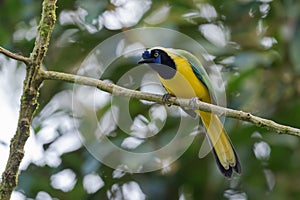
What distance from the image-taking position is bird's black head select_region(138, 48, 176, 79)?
3611mm

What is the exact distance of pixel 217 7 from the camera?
4805mm

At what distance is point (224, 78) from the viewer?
4.39 meters

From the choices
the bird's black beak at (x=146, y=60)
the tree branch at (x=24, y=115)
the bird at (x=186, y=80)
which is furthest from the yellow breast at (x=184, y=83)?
the tree branch at (x=24, y=115)

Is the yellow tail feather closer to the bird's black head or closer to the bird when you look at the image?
the bird

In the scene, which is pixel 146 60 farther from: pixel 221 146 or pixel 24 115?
pixel 24 115

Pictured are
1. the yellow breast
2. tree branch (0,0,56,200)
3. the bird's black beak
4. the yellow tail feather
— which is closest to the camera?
tree branch (0,0,56,200)

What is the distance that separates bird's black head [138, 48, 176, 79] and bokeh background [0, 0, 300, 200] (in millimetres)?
777

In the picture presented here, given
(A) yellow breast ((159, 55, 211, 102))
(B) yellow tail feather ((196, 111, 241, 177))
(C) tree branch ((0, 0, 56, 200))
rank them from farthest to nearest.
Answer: (A) yellow breast ((159, 55, 211, 102)) < (B) yellow tail feather ((196, 111, 241, 177)) < (C) tree branch ((0, 0, 56, 200))

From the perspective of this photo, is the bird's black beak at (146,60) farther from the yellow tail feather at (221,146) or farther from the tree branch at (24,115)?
the tree branch at (24,115)

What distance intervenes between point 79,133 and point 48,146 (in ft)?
0.95

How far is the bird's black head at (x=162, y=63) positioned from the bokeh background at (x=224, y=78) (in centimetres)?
78

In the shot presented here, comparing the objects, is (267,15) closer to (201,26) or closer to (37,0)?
(201,26)

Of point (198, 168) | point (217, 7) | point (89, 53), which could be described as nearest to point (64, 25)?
point (89, 53)

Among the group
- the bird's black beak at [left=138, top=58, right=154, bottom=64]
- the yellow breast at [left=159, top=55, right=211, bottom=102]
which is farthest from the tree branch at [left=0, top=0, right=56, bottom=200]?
the yellow breast at [left=159, top=55, right=211, bottom=102]
